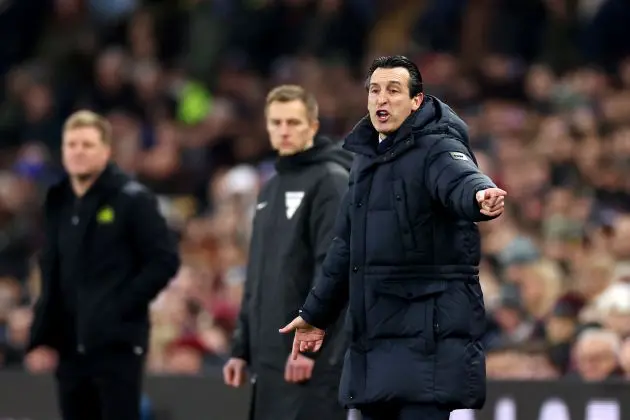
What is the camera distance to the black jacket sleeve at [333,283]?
292 inches

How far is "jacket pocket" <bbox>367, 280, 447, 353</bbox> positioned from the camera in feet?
23.1

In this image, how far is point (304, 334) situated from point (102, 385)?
197cm

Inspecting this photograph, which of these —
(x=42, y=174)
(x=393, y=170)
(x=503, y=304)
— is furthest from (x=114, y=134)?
(x=393, y=170)

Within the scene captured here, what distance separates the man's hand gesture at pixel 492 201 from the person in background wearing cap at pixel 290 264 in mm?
1931

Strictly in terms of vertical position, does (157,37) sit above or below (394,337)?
above

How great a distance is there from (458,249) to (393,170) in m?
0.42

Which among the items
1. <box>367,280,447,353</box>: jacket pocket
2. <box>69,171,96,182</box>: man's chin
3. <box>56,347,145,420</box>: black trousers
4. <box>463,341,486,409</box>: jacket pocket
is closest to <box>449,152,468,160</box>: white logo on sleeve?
<box>367,280,447,353</box>: jacket pocket

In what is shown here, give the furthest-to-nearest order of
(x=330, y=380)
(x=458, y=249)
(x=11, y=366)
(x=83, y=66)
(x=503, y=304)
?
1. (x=83, y=66)
2. (x=11, y=366)
3. (x=503, y=304)
4. (x=330, y=380)
5. (x=458, y=249)

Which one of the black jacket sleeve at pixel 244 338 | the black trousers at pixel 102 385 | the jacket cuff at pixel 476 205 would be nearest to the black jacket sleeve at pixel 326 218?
the black jacket sleeve at pixel 244 338

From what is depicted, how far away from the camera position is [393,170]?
7.22 m

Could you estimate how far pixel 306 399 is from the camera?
8461 mm

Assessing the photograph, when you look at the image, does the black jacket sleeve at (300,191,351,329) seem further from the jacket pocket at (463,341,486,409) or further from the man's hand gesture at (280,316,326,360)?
the jacket pocket at (463,341,486,409)

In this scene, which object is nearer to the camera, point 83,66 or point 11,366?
point 11,366

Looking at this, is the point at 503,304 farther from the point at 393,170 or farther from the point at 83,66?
the point at 83,66
